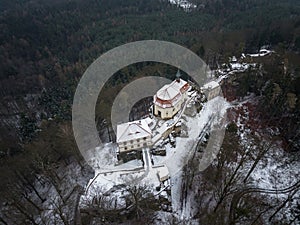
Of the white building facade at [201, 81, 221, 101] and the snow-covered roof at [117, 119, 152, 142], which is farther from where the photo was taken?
the white building facade at [201, 81, 221, 101]

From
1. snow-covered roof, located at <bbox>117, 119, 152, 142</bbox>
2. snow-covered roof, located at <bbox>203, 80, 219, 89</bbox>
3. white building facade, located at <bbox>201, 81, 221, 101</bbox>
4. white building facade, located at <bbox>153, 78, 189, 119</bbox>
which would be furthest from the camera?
snow-covered roof, located at <bbox>203, 80, 219, 89</bbox>

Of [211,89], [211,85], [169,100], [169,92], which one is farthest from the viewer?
[211,85]

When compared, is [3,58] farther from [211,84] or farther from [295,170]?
[295,170]

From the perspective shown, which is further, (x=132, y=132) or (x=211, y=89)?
(x=211, y=89)

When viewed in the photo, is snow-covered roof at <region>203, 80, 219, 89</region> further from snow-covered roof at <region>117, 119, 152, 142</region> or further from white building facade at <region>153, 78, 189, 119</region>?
snow-covered roof at <region>117, 119, 152, 142</region>

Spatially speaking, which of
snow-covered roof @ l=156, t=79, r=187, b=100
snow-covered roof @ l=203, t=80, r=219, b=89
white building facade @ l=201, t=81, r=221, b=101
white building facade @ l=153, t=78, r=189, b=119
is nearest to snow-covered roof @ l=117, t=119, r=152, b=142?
white building facade @ l=153, t=78, r=189, b=119

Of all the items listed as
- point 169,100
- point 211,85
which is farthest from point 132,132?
point 211,85

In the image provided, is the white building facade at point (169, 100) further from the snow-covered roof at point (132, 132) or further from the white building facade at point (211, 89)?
the snow-covered roof at point (132, 132)

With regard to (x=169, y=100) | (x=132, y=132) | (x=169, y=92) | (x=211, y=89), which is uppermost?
(x=169, y=92)

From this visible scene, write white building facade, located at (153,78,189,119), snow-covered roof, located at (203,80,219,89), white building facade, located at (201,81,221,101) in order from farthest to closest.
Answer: snow-covered roof, located at (203,80,219,89) < white building facade, located at (201,81,221,101) < white building facade, located at (153,78,189,119)

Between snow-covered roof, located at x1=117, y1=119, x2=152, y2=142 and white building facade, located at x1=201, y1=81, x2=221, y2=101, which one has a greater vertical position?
white building facade, located at x1=201, y1=81, x2=221, y2=101

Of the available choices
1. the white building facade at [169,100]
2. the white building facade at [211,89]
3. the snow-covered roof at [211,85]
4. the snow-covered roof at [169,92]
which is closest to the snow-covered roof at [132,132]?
the white building facade at [169,100]

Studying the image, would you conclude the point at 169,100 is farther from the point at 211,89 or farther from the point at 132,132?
the point at 211,89
